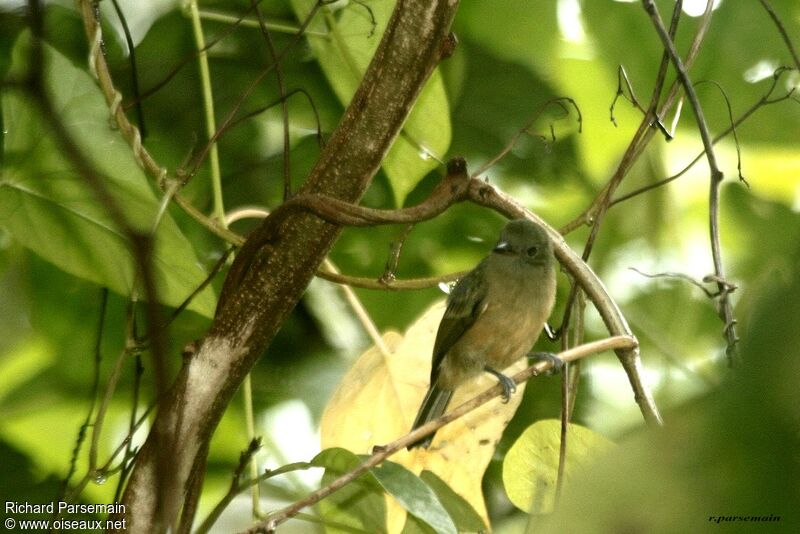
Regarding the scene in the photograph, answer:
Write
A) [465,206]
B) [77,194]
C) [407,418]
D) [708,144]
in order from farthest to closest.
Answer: [465,206], [407,418], [77,194], [708,144]

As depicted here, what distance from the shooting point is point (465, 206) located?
6.62 feet

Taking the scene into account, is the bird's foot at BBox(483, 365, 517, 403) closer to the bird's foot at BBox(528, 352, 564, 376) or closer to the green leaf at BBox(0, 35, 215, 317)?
the bird's foot at BBox(528, 352, 564, 376)

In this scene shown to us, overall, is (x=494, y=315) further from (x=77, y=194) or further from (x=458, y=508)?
(x=77, y=194)

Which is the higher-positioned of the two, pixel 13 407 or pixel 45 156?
pixel 45 156

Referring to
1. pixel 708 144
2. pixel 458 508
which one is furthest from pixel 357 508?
pixel 708 144

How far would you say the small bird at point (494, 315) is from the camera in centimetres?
174

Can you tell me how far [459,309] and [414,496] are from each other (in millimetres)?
683

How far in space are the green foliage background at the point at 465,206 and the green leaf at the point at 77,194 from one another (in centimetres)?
28

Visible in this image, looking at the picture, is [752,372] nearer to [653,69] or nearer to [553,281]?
[553,281]

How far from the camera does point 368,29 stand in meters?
1.74

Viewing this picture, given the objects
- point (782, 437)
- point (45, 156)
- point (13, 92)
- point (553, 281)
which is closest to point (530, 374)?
point (553, 281)

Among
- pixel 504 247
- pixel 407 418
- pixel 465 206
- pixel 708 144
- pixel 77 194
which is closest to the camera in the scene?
pixel 708 144

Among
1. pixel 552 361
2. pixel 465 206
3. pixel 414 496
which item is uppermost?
pixel 465 206

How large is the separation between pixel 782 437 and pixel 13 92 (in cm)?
135
